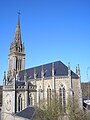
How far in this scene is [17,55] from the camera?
65.1 metres

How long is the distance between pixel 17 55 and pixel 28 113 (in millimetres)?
30552

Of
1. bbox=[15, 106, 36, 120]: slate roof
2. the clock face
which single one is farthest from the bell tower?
bbox=[15, 106, 36, 120]: slate roof

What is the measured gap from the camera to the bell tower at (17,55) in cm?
6419

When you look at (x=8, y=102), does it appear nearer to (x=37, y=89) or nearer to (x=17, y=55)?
(x=37, y=89)

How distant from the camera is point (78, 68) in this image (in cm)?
4056

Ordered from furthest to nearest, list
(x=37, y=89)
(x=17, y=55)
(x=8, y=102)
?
1. (x=17, y=55)
2. (x=37, y=89)
3. (x=8, y=102)

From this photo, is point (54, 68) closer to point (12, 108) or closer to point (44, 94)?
point (44, 94)

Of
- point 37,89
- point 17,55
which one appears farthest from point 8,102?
point 17,55

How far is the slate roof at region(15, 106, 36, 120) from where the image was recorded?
3621cm

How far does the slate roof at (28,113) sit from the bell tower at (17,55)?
24912 millimetres

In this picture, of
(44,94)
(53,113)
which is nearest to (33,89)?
(44,94)

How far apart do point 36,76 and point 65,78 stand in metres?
9.43

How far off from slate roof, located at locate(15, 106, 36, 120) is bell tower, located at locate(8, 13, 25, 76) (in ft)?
81.7

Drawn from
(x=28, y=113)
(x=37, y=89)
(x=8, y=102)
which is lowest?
(x=28, y=113)
